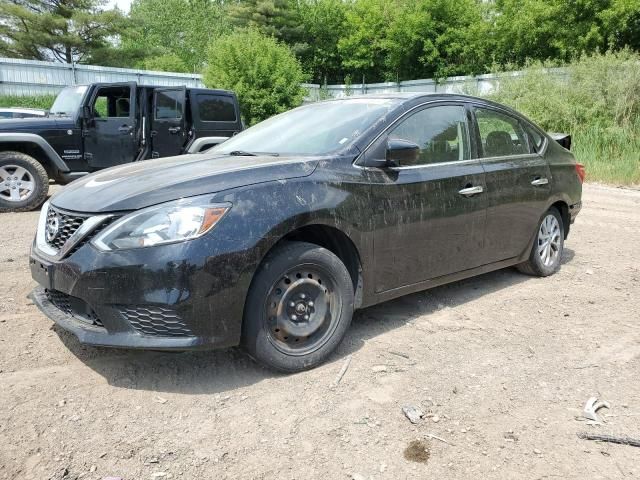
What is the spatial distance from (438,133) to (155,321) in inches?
96.8

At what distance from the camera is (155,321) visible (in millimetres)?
2842

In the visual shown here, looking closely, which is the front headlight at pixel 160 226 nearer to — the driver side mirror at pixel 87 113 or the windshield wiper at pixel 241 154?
the windshield wiper at pixel 241 154

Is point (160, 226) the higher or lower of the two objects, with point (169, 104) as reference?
lower

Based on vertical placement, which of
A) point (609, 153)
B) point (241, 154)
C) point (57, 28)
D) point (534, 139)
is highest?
point (57, 28)

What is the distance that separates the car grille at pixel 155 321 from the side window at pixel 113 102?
24.3 feet

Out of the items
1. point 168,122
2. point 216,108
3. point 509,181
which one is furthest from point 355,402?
point 216,108

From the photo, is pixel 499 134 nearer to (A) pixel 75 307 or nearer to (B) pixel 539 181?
(B) pixel 539 181

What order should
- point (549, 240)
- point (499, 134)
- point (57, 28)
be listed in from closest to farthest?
point (499, 134), point (549, 240), point (57, 28)

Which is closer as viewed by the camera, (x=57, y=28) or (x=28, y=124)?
(x=28, y=124)

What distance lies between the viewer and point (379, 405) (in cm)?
295

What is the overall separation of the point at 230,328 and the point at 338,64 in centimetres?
4328

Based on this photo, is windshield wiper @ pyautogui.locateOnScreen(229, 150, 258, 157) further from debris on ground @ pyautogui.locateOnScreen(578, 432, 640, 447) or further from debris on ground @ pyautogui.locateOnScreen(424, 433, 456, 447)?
debris on ground @ pyautogui.locateOnScreen(578, 432, 640, 447)

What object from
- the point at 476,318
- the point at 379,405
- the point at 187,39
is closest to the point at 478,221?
the point at 476,318

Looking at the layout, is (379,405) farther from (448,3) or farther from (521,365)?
(448,3)
